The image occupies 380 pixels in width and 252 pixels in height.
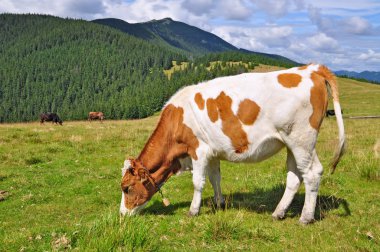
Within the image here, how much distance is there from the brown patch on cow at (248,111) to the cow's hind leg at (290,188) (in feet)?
4.16

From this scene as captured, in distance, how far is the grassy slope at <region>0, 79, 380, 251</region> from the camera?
615 cm

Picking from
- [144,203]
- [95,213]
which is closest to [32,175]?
[95,213]

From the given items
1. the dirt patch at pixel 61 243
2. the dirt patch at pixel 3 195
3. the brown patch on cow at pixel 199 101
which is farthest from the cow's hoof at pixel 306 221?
the dirt patch at pixel 3 195

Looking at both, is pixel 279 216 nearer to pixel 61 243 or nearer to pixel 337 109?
pixel 337 109

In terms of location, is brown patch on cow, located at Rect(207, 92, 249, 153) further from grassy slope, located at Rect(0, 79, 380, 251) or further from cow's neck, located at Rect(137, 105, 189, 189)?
grassy slope, located at Rect(0, 79, 380, 251)

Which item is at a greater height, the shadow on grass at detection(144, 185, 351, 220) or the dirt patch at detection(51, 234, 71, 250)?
the dirt patch at detection(51, 234, 71, 250)

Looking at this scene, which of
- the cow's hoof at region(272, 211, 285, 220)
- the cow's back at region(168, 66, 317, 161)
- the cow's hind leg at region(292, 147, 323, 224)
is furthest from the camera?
the cow's hoof at region(272, 211, 285, 220)

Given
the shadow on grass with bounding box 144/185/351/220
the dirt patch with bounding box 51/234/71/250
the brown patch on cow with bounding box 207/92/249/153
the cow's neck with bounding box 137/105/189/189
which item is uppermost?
the brown patch on cow with bounding box 207/92/249/153

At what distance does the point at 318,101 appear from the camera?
7340 mm

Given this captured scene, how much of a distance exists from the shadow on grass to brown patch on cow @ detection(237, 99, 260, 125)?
1.96 metres

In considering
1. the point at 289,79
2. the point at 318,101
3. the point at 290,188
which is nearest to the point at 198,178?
the point at 290,188

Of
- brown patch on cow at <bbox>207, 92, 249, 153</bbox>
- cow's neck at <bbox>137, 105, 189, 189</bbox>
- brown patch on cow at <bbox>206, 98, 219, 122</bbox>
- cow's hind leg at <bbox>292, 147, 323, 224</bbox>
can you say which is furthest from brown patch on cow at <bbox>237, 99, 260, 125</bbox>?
cow's neck at <bbox>137, 105, 189, 189</bbox>

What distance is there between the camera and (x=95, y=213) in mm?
9094

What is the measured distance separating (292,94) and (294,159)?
1579mm
